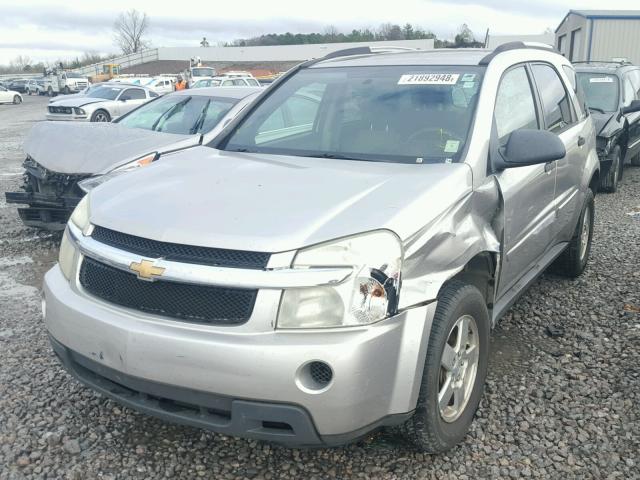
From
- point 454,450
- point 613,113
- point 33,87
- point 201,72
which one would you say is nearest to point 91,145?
point 454,450

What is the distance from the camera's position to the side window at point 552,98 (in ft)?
13.8

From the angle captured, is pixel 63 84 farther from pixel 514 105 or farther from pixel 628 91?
pixel 514 105

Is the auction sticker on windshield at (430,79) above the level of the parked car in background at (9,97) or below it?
above

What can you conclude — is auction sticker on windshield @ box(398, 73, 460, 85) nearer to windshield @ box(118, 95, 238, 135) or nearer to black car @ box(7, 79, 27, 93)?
windshield @ box(118, 95, 238, 135)

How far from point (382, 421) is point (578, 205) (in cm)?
315

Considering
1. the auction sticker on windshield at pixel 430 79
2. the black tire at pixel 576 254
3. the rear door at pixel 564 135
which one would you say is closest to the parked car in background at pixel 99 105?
the black tire at pixel 576 254

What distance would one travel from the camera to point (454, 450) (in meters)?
2.93

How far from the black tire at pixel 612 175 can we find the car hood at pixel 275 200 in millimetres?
6769

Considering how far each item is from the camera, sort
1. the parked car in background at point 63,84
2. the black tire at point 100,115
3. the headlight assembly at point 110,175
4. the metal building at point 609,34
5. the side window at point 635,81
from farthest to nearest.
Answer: the parked car in background at point 63,84 < the metal building at point 609,34 < the black tire at point 100,115 < the side window at point 635,81 < the headlight assembly at point 110,175

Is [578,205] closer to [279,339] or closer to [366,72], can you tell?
[366,72]

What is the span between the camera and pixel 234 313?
7.66 ft

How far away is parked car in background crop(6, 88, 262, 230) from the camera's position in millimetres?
5922

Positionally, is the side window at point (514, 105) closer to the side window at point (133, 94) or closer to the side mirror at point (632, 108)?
the side mirror at point (632, 108)

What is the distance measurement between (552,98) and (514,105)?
810 millimetres
